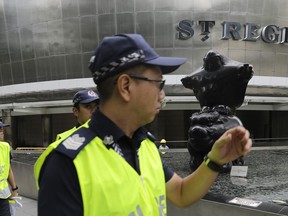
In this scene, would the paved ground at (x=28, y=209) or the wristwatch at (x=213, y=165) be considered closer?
the wristwatch at (x=213, y=165)

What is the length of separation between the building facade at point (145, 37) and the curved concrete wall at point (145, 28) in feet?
0.18

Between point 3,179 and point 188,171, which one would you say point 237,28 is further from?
point 3,179

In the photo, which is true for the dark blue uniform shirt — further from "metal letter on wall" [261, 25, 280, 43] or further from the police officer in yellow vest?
"metal letter on wall" [261, 25, 280, 43]

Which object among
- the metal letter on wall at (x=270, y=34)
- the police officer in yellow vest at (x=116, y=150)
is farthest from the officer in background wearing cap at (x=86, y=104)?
the metal letter on wall at (x=270, y=34)

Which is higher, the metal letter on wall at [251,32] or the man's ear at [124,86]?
the man's ear at [124,86]

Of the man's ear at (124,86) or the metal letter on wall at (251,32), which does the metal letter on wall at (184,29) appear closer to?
the metal letter on wall at (251,32)

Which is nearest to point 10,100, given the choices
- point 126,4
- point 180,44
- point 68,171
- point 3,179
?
point 126,4

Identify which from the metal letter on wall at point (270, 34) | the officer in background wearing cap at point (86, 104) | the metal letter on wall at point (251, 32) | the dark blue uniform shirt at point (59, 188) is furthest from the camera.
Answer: the metal letter on wall at point (270, 34)

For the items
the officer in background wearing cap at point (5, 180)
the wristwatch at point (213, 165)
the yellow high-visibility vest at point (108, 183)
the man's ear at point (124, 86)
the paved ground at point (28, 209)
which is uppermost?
the man's ear at point (124, 86)

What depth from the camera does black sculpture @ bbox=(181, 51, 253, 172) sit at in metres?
5.44

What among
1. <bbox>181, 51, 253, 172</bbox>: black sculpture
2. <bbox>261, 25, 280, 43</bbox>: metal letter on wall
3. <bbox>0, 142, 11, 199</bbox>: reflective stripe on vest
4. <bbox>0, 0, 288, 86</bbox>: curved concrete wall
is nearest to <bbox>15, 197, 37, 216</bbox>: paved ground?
<bbox>0, 142, 11, 199</bbox>: reflective stripe on vest

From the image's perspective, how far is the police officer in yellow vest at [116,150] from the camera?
1328 millimetres

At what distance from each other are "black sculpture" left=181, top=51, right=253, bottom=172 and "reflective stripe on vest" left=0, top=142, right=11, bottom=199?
2872mm

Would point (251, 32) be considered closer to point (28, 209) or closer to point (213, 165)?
point (28, 209)
